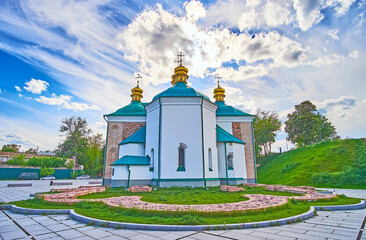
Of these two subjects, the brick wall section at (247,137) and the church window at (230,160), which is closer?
the church window at (230,160)

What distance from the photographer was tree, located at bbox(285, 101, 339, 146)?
36.6 m

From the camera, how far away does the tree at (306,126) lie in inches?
1439

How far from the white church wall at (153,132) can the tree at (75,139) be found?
114 ft

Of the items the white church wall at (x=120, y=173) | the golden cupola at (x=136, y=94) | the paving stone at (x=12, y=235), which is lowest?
the paving stone at (x=12, y=235)

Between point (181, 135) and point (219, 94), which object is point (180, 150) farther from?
point (219, 94)

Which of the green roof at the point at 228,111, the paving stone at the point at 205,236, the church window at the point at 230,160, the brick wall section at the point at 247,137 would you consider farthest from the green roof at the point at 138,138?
the paving stone at the point at 205,236

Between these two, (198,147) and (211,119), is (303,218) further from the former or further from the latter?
(211,119)

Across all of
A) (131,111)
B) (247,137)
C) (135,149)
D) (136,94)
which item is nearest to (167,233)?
(135,149)

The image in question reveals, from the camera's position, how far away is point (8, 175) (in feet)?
118

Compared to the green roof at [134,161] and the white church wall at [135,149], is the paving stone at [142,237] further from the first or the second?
the white church wall at [135,149]

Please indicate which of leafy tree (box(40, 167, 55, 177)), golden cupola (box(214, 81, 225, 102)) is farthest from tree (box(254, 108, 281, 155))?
leafy tree (box(40, 167, 55, 177))

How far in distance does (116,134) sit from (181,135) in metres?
8.29

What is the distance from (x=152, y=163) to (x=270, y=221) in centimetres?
1186

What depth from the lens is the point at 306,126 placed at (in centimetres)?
3669
